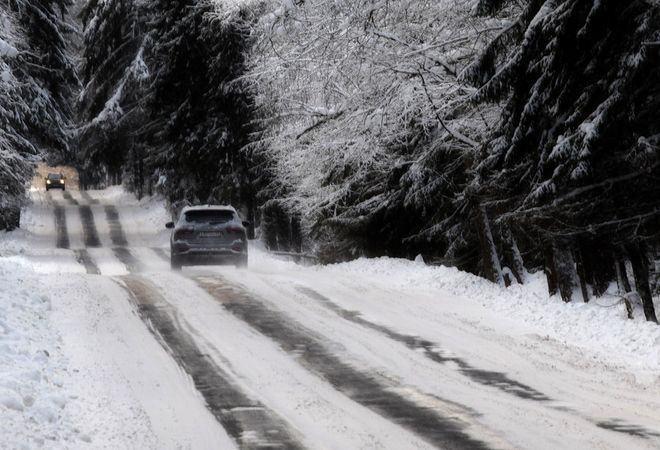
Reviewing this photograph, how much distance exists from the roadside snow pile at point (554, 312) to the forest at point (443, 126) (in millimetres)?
968

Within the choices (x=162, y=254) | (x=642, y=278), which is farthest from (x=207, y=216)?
(x=642, y=278)

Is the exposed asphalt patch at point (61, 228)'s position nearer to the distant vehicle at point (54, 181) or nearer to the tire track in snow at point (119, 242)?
the tire track in snow at point (119, 242)

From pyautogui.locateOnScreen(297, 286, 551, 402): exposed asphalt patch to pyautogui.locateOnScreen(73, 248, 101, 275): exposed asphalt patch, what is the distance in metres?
16.0

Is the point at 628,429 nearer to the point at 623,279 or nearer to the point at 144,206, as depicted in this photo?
the point at 623,279

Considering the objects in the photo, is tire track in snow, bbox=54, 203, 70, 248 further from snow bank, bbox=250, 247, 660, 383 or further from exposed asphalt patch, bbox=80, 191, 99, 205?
snow bank, bbox=250, 247, 660, 383

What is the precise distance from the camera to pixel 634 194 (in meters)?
12.2

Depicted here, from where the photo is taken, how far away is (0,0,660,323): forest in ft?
36.9

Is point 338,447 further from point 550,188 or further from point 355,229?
point 355,229

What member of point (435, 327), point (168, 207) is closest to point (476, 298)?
point (435, 327)

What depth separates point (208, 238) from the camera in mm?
23625

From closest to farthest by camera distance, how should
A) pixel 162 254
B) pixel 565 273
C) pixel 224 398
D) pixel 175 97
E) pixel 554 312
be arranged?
pixel 224 398, pixel 554 312, pixel 565 273, pixel 162 254, pixel 175 97

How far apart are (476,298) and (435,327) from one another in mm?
2690

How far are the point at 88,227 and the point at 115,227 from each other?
1746 millimetres

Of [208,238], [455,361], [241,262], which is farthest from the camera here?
[241,262]
